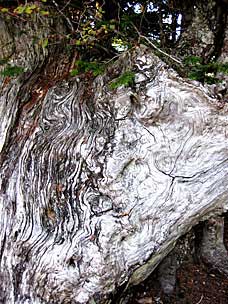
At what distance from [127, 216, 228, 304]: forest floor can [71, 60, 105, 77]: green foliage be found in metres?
1.53

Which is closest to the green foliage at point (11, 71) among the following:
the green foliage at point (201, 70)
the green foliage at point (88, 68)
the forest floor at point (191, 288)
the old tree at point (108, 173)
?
the old tree at point (108, 173)

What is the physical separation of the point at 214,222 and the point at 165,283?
2.10ft

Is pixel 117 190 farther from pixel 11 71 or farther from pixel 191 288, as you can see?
pixel 191 288

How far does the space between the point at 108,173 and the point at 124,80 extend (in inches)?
19.8

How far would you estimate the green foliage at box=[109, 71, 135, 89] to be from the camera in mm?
2307

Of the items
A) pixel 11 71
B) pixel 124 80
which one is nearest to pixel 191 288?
pixel 124 80

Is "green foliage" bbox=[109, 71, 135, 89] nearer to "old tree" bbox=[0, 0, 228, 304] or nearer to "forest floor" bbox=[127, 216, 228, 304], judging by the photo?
"old tree" bbox=[0, 0, 228, 304]

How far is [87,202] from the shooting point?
7.73 ft

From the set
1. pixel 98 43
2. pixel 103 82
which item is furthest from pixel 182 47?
pixel 103 82

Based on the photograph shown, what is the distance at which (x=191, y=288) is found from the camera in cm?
327

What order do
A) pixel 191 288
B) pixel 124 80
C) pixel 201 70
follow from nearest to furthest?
pixel 124 80
pixel 201 70
pixel 191 288

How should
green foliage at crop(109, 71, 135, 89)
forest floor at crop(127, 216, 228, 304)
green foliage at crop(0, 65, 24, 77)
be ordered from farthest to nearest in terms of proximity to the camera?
forest floor at crop(127, 216, 228, 304) < green foliage at crop(0, 65, 24, 77) < green foliage at crop(109, 71, 135, 89)

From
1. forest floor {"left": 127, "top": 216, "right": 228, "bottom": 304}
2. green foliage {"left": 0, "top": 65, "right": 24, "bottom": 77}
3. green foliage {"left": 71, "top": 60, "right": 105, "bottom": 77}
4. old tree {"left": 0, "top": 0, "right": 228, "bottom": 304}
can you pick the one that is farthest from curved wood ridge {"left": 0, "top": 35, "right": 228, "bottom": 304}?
forest floor {"left": 127, "top": 216, "right": 228, "bottom": 304}

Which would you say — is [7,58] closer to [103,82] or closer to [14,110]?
[14,110]
